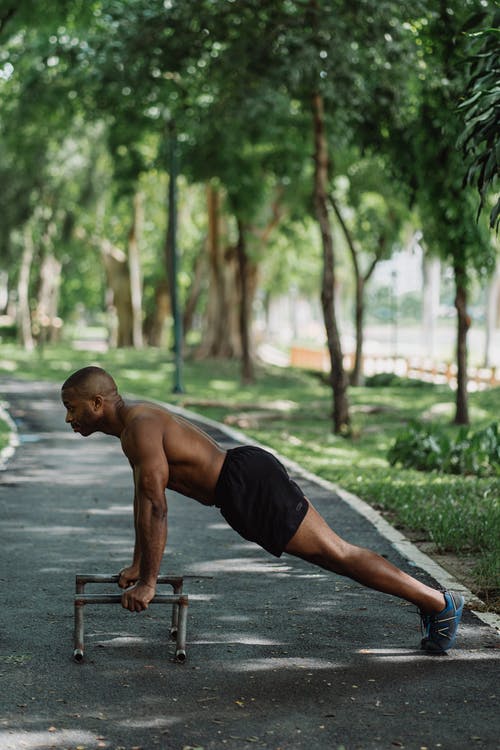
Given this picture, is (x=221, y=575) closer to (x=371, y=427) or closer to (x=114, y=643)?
(x=114, y=643)

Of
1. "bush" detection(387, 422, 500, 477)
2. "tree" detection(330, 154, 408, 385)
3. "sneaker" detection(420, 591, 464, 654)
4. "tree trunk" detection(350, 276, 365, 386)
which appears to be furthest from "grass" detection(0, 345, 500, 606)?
"tree" detection(330, 154, 408, 385)

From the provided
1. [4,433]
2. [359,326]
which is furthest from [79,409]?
[359,326]

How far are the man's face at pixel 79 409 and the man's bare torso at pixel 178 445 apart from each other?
0.15m

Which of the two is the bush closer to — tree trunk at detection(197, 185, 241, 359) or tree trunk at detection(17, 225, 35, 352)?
tree trunk at detection(197, 185, 241, 359)

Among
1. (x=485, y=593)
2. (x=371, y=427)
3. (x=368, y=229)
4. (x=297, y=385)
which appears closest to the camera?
(x=485, y=593)

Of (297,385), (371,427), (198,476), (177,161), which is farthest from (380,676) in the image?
(297,385)

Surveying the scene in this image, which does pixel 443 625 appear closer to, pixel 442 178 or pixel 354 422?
pixel 442 178

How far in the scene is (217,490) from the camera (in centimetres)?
546

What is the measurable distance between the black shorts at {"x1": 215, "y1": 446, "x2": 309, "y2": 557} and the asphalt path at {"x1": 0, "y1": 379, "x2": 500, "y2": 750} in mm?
611

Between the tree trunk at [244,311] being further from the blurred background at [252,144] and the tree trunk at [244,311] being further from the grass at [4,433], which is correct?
the grass at [4,433]

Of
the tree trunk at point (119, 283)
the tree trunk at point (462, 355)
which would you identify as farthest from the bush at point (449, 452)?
the tree trunk at point (119, 283)

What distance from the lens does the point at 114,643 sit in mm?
5859

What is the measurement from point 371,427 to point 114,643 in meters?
13.5

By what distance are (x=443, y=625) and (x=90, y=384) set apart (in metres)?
1.96
